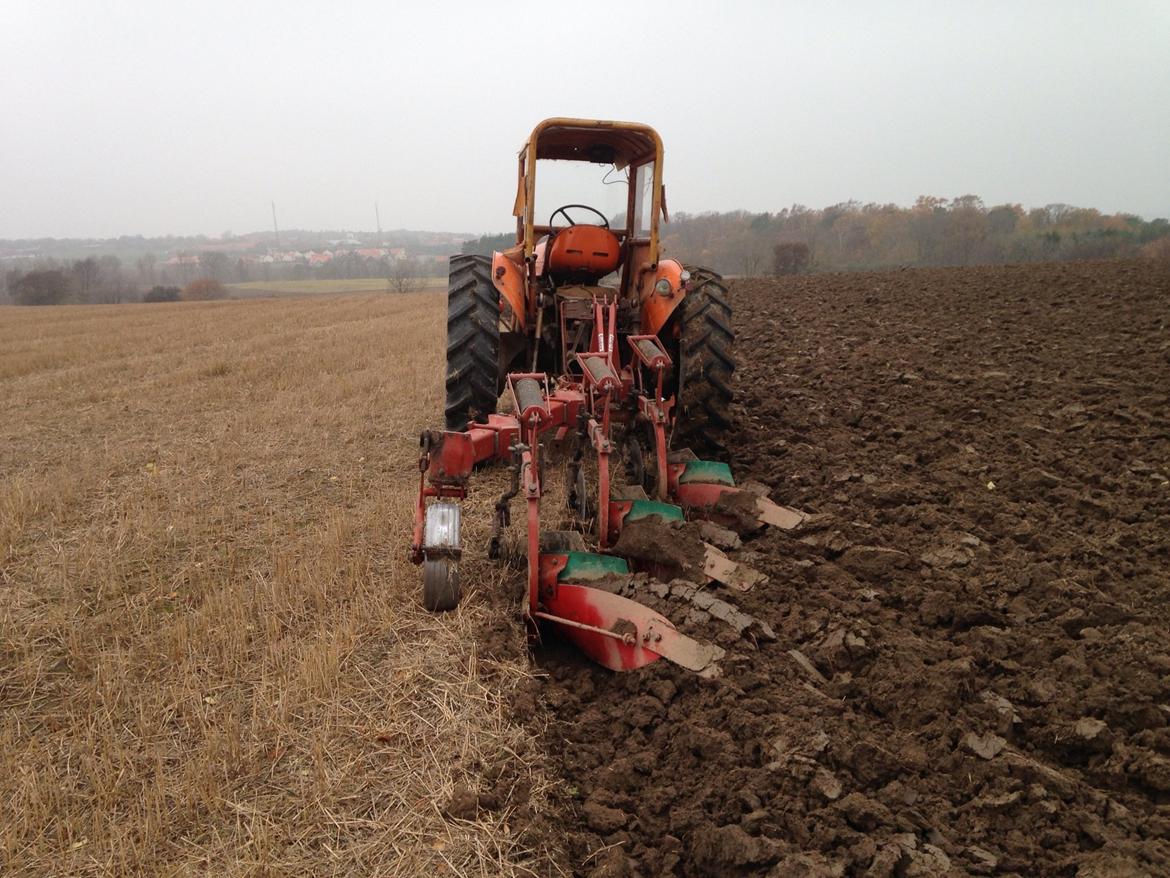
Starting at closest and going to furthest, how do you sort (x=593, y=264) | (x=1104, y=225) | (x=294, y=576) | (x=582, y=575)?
1. (x=582, y=575)
2. (x=294, y=576)
3. (x=593, y=264)
4. (x=1104, y=225)

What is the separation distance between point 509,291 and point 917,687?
3.49 meters

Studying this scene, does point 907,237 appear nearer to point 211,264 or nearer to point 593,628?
point 593,628

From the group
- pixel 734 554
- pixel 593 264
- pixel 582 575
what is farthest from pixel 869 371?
pixel 582 575

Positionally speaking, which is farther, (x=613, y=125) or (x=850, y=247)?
(x=850, y=247)

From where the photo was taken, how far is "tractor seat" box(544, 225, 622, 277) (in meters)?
5.38

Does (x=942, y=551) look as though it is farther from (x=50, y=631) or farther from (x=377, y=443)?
(x=377, y=443)

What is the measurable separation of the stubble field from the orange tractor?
0.21 m

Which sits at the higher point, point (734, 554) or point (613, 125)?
point (613, 125)

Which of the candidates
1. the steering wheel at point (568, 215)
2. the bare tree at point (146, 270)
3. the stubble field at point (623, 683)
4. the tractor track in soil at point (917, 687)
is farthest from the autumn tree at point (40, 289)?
the tractor track in soil at point (917, 687)

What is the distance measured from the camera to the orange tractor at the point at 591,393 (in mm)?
3301

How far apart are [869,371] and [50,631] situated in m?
6.56

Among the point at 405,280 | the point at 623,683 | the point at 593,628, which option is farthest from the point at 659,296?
the point at 405,280

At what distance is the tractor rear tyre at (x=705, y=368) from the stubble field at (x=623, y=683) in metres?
0.40

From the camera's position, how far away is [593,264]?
18.1 ft
